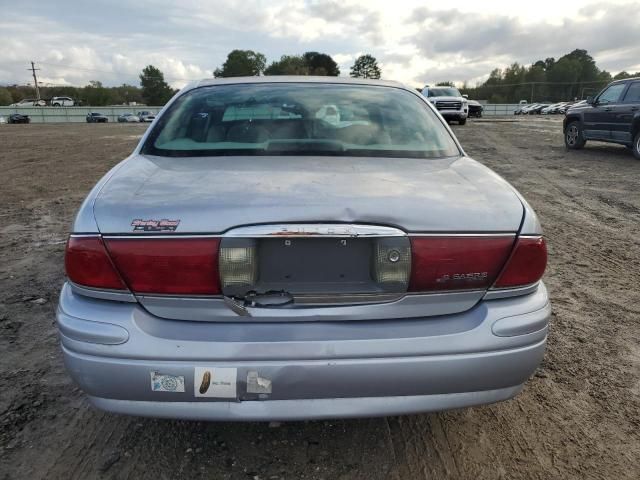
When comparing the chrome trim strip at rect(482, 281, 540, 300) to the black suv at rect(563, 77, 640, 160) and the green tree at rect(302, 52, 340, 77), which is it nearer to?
the black suv at rect(563, 77, 640, 160)

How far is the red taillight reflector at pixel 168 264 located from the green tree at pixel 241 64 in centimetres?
10374

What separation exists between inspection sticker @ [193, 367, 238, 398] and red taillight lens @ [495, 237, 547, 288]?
1012 millimetres

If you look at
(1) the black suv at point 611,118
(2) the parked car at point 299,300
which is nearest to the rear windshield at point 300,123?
(2) the parked car at point 299,300

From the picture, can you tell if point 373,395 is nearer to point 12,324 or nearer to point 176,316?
point 176,316

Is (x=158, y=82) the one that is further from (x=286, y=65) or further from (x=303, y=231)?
(x=303, y=231)

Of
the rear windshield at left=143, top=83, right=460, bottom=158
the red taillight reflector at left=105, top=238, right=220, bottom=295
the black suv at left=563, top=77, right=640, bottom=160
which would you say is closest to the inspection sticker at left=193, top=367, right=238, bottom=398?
the red taillight reflector at left=105, top=238, right=220, bottom=295

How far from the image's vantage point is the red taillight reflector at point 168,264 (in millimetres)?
1714

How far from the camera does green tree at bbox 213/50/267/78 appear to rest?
10188 centimetres

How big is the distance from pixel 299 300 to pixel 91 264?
0.74 m

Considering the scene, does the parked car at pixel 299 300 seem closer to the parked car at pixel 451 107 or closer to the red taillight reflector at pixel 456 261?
the red taillight reflector at pixel 456 261

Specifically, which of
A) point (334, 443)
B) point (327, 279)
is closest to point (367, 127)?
point (327, 279)

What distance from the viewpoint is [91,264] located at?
70.0 inches

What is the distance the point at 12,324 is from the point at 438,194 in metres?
2.98

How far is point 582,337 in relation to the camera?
324 centimetres
